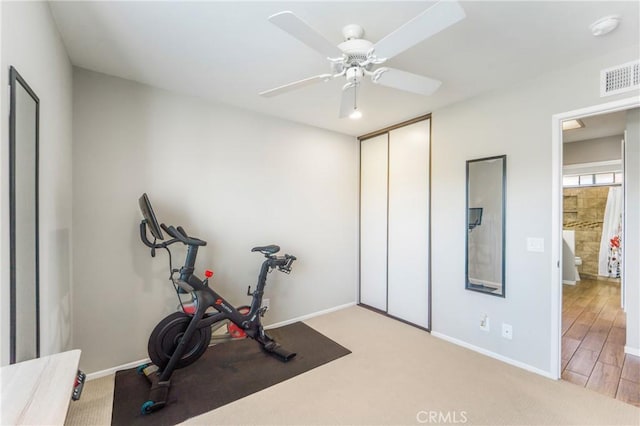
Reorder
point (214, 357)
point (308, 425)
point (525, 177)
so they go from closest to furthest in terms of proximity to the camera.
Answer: point (308, 425), point (525, 177), point (214, 357)

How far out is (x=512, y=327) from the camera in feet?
8.60

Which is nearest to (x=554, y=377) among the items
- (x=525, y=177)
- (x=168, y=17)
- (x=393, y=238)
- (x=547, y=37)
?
(x=525, y=177)

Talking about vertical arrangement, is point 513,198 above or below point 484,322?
above

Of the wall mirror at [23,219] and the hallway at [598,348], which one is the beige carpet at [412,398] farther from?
the wall mirror at [23,219]

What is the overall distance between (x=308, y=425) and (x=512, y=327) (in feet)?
6.70

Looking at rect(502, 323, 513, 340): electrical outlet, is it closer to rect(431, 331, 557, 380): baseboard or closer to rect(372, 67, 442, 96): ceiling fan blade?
rect(431, 331, 557, 380): baseboard

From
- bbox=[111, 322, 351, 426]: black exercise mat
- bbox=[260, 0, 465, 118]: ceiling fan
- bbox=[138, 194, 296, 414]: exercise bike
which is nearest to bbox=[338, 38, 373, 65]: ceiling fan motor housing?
bbox=[260, 0, 465, 118]: ceiling fan

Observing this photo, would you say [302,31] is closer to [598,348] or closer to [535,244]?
[535,244]

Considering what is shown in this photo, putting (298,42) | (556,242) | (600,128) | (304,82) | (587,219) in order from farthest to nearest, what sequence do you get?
1. (587,219)
2. (600,128)
3. (556,242)
4. (298,42)
5. (304,82)

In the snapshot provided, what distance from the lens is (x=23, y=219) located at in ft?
4.26

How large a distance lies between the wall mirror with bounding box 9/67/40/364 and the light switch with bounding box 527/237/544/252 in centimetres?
343

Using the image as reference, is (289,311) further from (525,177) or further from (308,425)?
(525,177)

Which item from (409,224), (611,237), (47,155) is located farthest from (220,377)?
(611,237)

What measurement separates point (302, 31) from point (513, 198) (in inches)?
95.0
